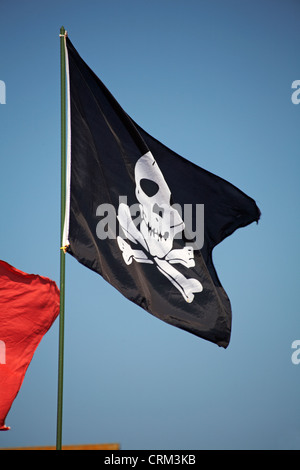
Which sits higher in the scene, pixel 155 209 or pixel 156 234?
pixel 155 209

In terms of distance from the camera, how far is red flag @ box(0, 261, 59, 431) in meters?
12.6

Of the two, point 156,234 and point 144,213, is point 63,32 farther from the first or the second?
point 156,234

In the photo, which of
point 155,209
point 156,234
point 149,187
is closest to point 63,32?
point 149,187

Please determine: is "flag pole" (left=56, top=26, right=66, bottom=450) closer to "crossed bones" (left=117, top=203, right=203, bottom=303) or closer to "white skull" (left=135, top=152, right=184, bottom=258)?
"crossed bones" (left=117, top=203, right=203, bottom=303)

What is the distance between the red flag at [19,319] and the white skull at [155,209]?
383 centimetres

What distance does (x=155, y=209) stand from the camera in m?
10.7

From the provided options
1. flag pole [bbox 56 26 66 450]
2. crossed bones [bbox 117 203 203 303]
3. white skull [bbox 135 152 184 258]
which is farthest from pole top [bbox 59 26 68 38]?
crossed bones [bbox 117 203 203 303]

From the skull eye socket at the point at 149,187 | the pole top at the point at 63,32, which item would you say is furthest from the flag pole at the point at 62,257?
the skull eye socket at the point at 149,187

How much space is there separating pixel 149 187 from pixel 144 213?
60 cm

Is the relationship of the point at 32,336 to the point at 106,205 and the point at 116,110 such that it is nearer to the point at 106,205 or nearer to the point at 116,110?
the point at 106,205

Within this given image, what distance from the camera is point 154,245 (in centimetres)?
1023

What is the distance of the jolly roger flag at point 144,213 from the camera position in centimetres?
908

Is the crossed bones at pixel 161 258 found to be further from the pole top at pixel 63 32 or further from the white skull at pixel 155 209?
the pole top at pixel 63 32
